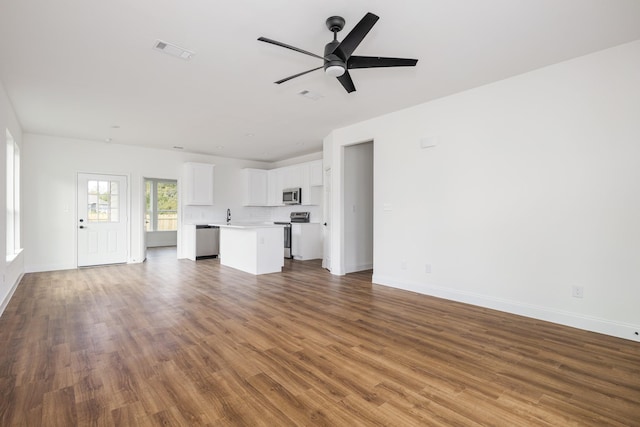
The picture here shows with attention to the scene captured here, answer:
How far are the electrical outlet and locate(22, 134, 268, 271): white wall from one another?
7.86 meters

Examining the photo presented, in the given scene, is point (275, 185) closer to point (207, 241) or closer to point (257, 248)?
point (207, 241)

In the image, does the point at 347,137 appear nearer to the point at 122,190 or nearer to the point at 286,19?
the point at 286,19

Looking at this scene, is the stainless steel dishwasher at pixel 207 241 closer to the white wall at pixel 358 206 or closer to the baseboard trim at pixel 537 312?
the white wall at pixel 358 206

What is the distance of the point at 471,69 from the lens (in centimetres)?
345

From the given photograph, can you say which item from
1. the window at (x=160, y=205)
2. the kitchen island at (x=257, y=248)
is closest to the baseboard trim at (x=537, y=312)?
the kitchen island at (x=257, y=248)

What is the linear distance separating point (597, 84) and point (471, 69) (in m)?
1.17

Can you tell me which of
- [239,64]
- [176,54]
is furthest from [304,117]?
[176,54]

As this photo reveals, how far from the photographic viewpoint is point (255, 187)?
8906mm

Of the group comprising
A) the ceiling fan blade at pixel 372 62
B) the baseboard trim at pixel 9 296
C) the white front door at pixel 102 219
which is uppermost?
the ceiling fan blade at pixel 372 62

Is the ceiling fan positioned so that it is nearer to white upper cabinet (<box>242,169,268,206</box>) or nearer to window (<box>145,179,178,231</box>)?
white upper cabinet (<box>242,169,268,206</box>)

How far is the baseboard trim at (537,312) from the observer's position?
2.98m

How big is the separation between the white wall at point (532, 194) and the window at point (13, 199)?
579cm

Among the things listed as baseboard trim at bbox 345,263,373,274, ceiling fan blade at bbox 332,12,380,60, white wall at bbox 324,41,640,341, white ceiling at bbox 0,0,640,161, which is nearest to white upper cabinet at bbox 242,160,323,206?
baseboard trim at bbox 345,263,373,274

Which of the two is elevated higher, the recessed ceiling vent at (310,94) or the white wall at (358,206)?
the recessed ceiling vent at (310,94)
